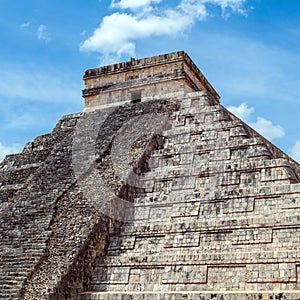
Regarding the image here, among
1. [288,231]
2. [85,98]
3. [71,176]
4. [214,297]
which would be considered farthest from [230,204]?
[85,98]

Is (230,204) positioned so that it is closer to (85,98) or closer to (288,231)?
(288,231)

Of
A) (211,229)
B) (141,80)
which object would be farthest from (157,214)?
(141,80)

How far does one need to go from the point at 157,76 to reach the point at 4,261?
749 centimetres

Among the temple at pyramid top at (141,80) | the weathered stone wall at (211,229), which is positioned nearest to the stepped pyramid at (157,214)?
the weathered stone wall at (211,229)

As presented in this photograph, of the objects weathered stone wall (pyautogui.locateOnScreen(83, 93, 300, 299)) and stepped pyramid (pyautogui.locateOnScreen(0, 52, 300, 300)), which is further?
stepped pyramid (pyautogui.locateOnScreen(0, 52, 300, 300))

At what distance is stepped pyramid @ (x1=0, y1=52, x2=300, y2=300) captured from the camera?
9.20m

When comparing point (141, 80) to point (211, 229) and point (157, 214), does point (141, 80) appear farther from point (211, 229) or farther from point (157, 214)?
point (211, 229)

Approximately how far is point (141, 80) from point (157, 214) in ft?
19.5

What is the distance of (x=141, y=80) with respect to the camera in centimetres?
1557

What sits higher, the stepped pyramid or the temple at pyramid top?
the temple at pyramid top

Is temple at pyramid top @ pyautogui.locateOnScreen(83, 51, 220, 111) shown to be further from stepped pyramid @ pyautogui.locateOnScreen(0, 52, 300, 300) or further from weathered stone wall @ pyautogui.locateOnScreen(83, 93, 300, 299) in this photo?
weathered stone wall @ pyautogui.locateOnScreen(83, 93, 300, 299)

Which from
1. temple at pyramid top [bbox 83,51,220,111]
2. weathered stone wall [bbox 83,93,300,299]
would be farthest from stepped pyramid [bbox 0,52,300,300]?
temple at pyramid top [bbox 83,51,220,111]

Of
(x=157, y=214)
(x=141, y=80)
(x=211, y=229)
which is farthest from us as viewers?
(x=141, y=80)

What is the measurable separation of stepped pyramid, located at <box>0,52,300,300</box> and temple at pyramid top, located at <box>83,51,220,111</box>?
1210 mm
